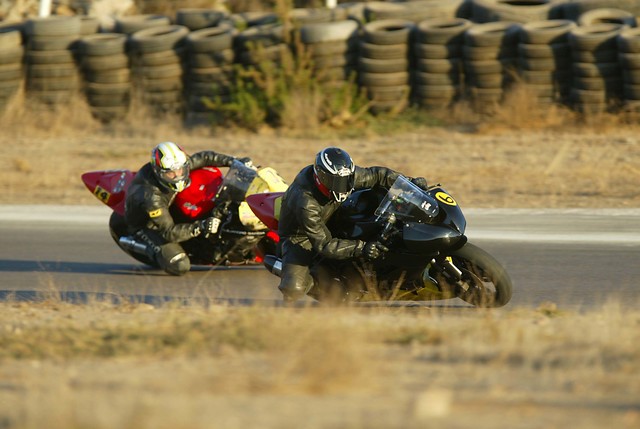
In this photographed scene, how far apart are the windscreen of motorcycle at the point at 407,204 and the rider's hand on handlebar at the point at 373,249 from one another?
23 cm

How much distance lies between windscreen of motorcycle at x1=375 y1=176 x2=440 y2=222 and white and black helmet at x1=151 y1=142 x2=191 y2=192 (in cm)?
235

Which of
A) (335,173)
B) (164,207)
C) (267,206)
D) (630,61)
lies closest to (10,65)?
(164,207)

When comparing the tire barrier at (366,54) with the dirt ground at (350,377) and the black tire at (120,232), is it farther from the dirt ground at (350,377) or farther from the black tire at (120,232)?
the dirt ground at (350,377)

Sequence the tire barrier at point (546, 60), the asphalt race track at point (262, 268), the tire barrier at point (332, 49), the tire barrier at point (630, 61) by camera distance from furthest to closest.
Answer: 1. the tire barrier at point (332, 49)
2. the tire barrier at point (546, 60)
3. the tire barrier at point (630, 61)
4. the asphalt race track at point (262, 268)

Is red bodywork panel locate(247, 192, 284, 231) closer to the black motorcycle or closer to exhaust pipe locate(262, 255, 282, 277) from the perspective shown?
exhaust pipe locate(262, 255, 282, 277)

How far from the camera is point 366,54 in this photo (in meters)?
16.0

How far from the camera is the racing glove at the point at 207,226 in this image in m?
9.15

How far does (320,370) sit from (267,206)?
3420mm

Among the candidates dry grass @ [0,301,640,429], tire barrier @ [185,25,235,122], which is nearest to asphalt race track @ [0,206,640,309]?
dry grass @ [0,301,640,429]

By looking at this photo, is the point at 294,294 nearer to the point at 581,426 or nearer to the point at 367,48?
the point at 581,426

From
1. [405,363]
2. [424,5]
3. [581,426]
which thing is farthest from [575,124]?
[581,426]

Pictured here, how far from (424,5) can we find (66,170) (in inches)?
256

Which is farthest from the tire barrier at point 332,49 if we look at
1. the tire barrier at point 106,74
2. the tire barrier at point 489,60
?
the tire barrier at point 106,74

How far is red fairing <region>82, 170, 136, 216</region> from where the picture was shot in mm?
9695
